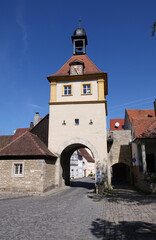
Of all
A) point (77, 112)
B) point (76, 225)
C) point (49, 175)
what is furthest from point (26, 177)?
point (76, 225)

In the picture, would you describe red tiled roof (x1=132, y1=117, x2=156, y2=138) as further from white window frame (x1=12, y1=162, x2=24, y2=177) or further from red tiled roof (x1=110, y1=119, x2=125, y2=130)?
red tiled roof (x1=110, y1=119, x2=125, y2=130)

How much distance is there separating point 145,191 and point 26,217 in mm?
10681

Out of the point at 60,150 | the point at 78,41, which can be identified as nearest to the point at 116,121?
the point at 78,41

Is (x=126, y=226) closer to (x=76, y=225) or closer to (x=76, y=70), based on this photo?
(x=76, y=225)

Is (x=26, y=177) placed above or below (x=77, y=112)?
below

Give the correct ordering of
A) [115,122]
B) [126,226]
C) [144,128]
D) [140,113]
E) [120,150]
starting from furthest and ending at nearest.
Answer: [115,122], [140,113], [120,150], [144,128], [126,226]

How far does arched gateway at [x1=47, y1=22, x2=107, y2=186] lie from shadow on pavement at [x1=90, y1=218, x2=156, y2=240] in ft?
32.5

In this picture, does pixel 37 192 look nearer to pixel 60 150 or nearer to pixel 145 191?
pixel 60 150

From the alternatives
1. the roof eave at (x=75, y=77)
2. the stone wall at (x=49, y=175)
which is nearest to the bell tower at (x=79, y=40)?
the roof eave at (x=75, y=77)

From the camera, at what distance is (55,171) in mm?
17062

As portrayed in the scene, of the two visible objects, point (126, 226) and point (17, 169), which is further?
point (17, 169)

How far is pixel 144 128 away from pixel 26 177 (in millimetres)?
10851

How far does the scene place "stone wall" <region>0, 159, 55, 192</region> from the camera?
45.0 feet

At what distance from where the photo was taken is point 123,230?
5.54 m
